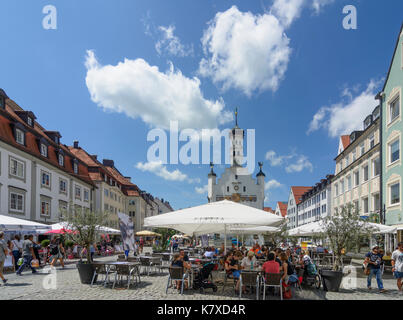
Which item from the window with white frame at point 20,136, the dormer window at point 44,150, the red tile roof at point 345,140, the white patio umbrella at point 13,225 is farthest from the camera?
the red tile roof at point 345,140

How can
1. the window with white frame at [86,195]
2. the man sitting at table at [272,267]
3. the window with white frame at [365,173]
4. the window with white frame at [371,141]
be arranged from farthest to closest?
the window with white frame at [86,195] < the window with white frame at [365,173] < the window with white frame at [371,141] < the man sitting at table at [272,267]

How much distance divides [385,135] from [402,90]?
4.01 metres

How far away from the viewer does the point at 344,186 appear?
39.3m

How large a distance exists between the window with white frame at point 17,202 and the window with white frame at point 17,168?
4.71ft

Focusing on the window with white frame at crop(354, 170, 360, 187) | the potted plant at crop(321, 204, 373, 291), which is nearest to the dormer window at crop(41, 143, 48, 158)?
the potted plant at crop(321, 204, 373, 291)

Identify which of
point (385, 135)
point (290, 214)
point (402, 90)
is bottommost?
point (290, 214)

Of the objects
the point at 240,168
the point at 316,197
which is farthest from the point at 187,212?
the point at 240,168

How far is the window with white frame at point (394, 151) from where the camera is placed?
968 inches

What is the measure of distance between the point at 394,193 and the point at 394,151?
294 cm

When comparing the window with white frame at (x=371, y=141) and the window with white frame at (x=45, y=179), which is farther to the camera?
the window with white frame at (x=45, y=179)

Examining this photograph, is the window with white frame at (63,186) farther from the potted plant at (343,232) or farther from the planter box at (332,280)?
the planter box at (332,280)

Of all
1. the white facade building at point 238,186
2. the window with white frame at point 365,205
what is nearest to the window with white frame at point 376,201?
the window with white frame at point 365,205

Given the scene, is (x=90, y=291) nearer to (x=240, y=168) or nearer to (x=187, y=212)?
(x=187, y=212)
